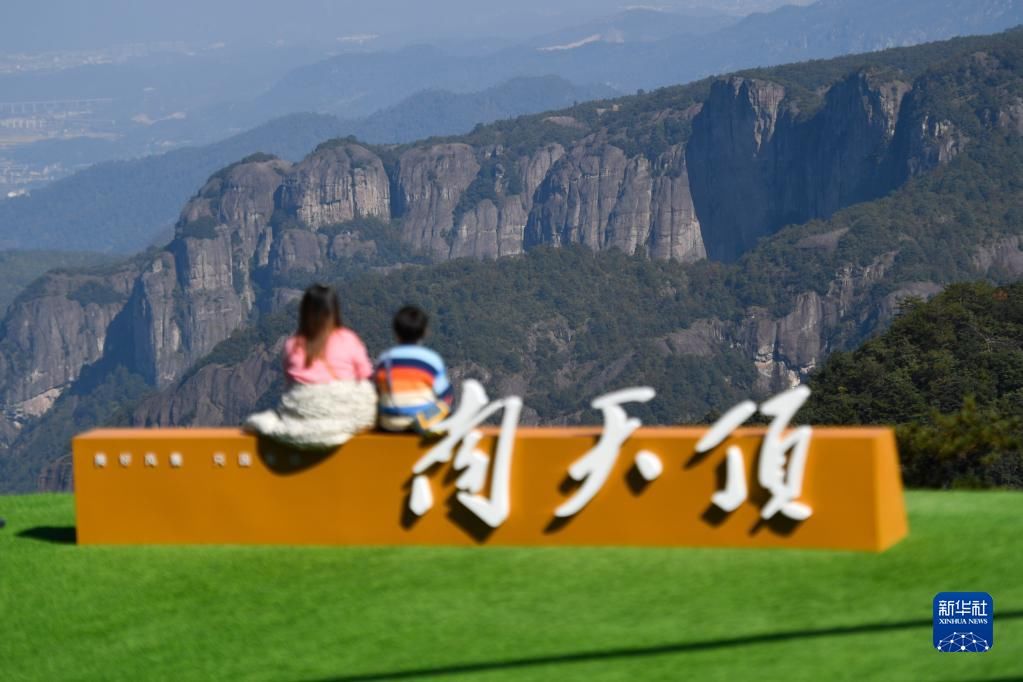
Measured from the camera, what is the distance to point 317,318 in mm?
16672

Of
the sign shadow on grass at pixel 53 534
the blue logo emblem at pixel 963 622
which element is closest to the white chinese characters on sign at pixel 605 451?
the blue logo emblem at pixel 963 622

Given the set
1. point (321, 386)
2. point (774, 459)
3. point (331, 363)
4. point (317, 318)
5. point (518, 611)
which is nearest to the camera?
point (518, 611)

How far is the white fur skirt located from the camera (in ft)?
54.7

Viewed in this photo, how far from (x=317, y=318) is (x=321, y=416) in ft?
3.00

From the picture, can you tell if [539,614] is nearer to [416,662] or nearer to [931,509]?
[416,662]

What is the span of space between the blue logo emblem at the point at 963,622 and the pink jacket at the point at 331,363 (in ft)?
19.4

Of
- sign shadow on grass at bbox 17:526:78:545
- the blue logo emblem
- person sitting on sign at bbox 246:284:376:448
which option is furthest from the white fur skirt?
the blue logo emblem

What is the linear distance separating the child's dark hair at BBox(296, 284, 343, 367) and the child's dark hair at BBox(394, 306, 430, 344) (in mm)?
579

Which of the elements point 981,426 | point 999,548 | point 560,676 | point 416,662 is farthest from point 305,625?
point 981,426

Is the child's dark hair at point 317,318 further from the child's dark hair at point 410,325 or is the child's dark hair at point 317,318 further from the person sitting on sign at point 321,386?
the child's dark hair at point 410,325

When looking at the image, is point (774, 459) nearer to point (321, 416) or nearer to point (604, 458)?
point (604, 458)

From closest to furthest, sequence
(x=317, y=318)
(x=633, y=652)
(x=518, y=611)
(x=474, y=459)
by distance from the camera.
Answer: (x=633, y=652) → (x=518, y=611) → (x=474, y=459) → (x=317, y=318)

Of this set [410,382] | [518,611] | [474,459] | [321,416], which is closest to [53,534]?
[321,416]

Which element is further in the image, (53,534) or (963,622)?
(53,534)
